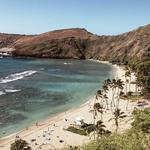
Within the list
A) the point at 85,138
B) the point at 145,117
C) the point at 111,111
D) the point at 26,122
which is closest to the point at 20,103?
the point at 26,122

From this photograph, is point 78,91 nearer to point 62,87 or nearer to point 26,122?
point 62,87

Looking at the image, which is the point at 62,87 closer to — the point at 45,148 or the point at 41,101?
the point at 41,101

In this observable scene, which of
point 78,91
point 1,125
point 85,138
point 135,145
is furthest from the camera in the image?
point 78,91

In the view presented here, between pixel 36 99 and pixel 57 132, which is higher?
pixel 36 99

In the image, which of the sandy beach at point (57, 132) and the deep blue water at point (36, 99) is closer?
the sandy beach at point (57, 132)

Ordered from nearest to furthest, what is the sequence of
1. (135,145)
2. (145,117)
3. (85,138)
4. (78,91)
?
(135,145) < (145,117) < (85,138) < (78,91)

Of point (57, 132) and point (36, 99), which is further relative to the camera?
point (36, 99)

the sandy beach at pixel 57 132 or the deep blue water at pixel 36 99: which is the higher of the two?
the deep blue water at pixel 36 99

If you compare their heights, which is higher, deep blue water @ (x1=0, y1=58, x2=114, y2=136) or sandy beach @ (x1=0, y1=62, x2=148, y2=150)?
deep blue water @ (x1=0, y1=58, x2=114, y2=136)

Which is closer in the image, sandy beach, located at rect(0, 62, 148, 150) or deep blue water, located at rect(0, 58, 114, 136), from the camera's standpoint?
sandy beach, located at rect(0, 62, 148, 150)

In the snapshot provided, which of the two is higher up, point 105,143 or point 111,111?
point 105,143

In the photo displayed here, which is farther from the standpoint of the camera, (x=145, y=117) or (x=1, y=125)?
(x=1, y=125)
